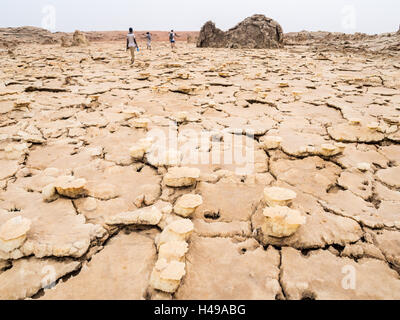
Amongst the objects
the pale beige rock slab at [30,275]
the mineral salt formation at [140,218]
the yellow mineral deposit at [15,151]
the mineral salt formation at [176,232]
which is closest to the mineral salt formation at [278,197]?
the mineral salt formation at [176,232]

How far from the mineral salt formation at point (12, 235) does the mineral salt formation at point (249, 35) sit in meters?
13.0

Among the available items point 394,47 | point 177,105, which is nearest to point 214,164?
point 177,105

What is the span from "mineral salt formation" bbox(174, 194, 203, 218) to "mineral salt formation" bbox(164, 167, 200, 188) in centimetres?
25

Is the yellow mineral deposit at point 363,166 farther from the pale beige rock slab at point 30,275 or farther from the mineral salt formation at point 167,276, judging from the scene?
the pale beige rock slab at point 30,275

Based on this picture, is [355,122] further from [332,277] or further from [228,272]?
[228,272]

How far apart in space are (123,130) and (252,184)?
5.41 feet

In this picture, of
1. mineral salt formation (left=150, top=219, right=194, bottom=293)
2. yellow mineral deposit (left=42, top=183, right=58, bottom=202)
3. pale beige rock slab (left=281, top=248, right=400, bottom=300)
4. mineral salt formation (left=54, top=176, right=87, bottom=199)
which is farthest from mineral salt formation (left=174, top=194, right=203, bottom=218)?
yellow mineral deposit (left=42, top=183, right=58, bottom=202)

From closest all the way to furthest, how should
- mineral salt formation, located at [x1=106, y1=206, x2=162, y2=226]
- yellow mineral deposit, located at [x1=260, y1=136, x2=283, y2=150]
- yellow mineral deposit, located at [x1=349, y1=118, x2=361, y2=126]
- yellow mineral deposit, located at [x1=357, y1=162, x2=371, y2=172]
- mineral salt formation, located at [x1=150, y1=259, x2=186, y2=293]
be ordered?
mineral salt formation, located at [x1=150, y1=259, x2=186, y2=293]
mineral salt formation, located at [x1=106, y1=206, x2=162, y2=226]
yellow mineral deposit, located at [x1=357, y1=162, x2=371, y2=172]
yellow mineral deposit, located at [x1=260, y1=136, x2=283, y2=150]
yellow mineral deposit, located at [x1=349, y1=118, x2=361, y2=126]

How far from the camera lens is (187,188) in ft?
5.83

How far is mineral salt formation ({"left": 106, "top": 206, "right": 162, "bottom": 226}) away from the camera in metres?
1.40

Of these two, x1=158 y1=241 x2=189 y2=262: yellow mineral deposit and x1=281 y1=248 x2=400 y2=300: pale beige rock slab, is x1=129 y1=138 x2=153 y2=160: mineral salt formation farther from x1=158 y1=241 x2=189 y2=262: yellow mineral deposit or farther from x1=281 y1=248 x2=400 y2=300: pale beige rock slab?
x1=281 y1=248 x2=400 y2=300: pale beige rock slab

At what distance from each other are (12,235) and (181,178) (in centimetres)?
97

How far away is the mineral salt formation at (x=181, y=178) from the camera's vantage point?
1.72 metres
